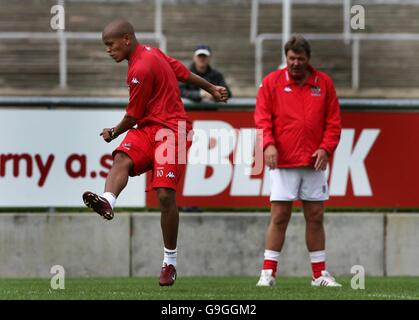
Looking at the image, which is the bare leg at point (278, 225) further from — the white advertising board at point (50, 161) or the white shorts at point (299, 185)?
the white advertising board at point (50, 161)

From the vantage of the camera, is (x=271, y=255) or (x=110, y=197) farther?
(x=271, y=255)

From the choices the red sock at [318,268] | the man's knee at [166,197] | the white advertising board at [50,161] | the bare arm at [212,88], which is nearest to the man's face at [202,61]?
the white advertising board at [50,161]

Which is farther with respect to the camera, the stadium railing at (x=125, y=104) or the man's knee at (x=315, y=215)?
the stadium railing at (x=125, y=104)

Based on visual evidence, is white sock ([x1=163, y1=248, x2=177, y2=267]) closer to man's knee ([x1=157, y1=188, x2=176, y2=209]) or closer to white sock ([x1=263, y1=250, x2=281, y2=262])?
man's knee ([x1=157, y1=188, x2=176, y2=209])

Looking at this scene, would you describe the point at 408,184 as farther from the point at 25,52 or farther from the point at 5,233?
the point at 25,52

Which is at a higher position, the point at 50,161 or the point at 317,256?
the point at 50,161

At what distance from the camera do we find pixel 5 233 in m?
15.5

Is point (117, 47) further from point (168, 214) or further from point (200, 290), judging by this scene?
point (200, 290)

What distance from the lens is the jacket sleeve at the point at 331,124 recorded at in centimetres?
1309

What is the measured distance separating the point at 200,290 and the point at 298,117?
1.82 meters

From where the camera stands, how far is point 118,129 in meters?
12.1

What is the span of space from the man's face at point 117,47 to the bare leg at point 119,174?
820 mm

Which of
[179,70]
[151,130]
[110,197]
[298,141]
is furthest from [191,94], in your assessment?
[110,197]
